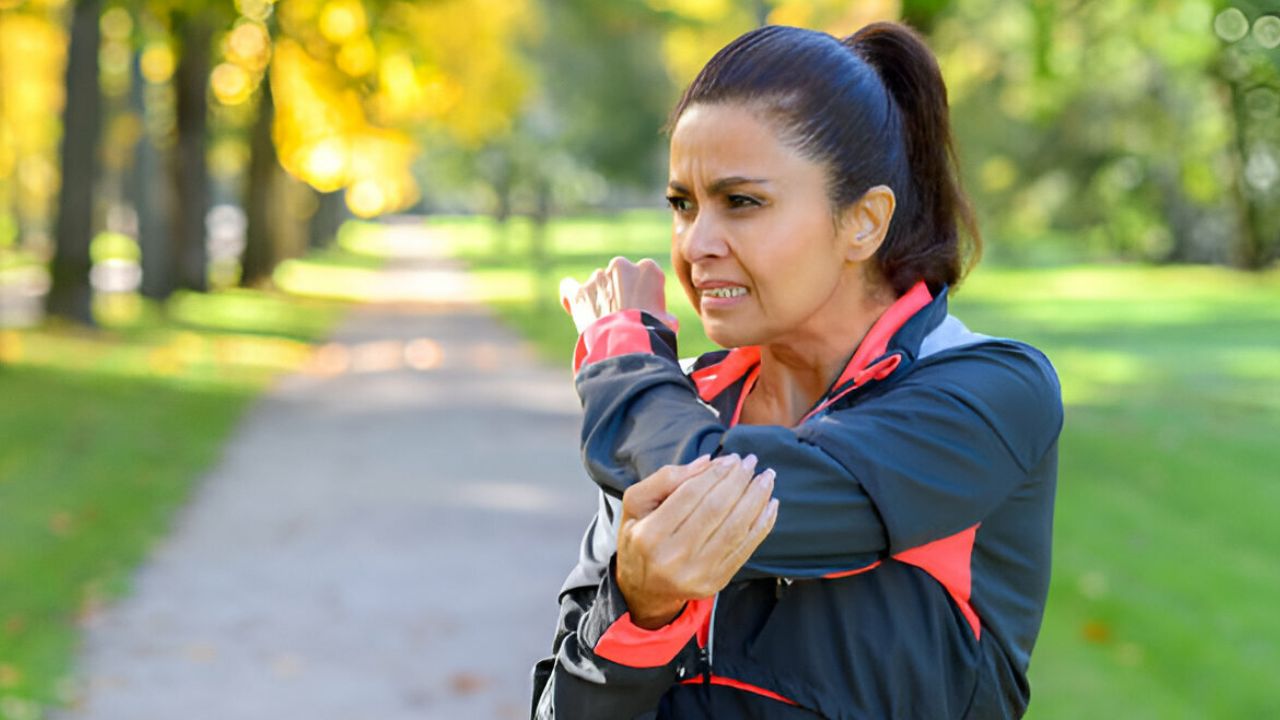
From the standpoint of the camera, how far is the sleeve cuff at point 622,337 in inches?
82.5

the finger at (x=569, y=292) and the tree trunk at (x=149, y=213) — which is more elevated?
the finger at (x=569, y=292)

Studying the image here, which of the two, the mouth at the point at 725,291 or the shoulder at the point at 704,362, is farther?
the shoulder at the point at 704,362

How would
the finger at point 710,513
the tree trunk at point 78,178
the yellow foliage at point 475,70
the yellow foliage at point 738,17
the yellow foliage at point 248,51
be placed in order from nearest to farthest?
the finger at point 710,513
the yellow foliage at point 738,17
the tree trunk at point 78,178
the yellow foliage at point 248,51
the yellow foliage at point 475,70

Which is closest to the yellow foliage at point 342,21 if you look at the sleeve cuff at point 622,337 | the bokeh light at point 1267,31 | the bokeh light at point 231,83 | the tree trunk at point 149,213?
the tree trunk at point 149,213

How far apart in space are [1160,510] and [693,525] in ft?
32.3

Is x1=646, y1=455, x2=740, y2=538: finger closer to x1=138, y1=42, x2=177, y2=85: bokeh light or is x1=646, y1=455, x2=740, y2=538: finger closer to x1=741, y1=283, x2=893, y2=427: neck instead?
x1=741, y1=283, x2=893, y2=427: neck

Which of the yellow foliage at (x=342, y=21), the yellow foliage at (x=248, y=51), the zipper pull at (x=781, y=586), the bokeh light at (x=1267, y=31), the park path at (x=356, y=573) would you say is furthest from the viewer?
the yellow foliage at (x=248, y=51)

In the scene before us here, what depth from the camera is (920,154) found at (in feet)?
6.86

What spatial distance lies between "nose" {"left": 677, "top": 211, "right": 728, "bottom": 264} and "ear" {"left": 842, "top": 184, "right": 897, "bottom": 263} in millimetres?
148

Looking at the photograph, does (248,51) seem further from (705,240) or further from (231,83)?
(705,240)

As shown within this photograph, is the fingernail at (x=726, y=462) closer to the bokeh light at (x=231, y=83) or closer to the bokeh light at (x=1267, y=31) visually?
the bokeh light at (x=1267, y=31)

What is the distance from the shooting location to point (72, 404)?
49.5ft

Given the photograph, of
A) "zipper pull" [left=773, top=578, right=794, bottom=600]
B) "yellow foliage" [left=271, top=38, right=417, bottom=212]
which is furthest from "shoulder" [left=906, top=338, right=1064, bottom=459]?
"yellow foliage" [left=271, top=38, right=417, bottom=212]

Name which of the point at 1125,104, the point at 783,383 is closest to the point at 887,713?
the point at 783,383
